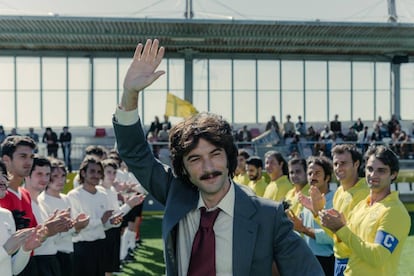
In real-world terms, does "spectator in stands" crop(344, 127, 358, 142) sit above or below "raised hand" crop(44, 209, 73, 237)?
above

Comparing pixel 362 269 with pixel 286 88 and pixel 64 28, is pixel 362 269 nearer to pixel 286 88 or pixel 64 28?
pixel 64 28

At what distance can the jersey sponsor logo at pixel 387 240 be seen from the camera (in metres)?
4.00

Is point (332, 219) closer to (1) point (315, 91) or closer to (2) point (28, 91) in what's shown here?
(2) point (28, 91)

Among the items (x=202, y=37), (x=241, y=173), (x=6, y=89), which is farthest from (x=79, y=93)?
(x=241, y=173)

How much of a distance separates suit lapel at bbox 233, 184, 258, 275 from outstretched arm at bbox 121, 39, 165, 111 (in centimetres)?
60

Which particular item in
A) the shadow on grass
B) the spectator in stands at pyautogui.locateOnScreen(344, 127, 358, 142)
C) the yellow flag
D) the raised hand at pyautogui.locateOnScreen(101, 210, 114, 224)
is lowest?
the shadow on grass

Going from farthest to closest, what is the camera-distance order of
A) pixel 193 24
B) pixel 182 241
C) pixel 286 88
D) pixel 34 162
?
pixel 286 88, pixel 193 24, pixel 34 162, pixel 182 241

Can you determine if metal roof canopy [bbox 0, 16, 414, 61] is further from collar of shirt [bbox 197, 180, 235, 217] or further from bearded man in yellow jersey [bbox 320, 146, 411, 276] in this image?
collar of shirt [bbox 197, 180, 235, 217]

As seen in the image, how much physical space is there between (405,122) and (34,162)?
2424 cm

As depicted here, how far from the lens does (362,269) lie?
433 centimetres

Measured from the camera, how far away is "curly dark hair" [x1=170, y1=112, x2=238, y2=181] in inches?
101

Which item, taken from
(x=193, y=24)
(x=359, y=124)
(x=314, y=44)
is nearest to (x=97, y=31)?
(x=193, y=24)

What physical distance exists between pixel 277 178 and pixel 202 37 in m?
16.0

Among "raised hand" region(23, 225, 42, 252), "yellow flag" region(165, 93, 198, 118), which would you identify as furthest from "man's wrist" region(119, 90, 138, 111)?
"yellow flag" region(165, 93, 198, 118)
